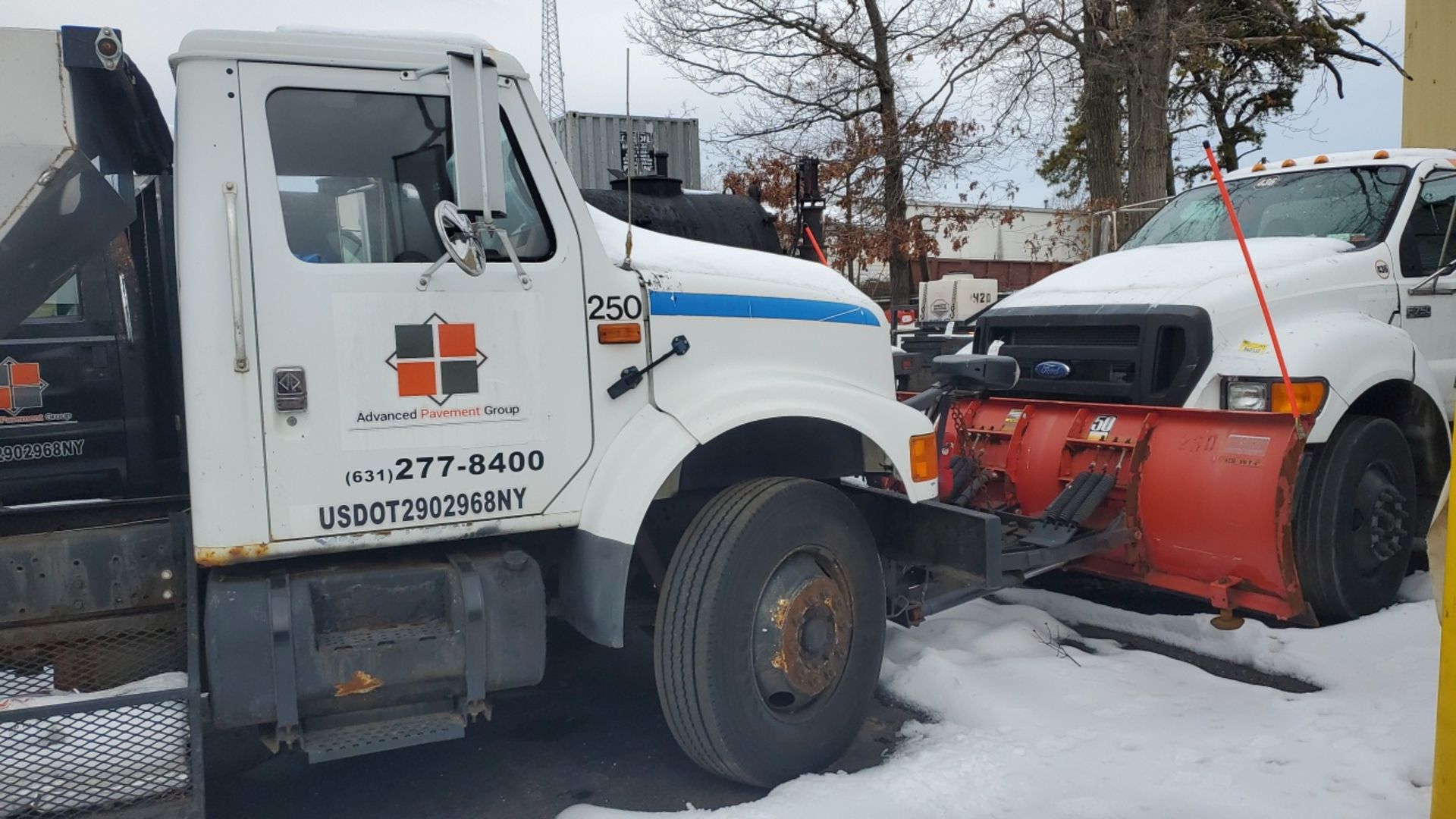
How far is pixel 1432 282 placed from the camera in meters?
5.91

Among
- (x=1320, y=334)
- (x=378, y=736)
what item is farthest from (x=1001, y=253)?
(x=378, y=736)

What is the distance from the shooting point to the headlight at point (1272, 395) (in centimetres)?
494

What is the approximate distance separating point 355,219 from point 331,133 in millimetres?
270

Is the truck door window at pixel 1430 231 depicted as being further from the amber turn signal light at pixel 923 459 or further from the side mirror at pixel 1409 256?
the amber turn signal light at pixel 923 459

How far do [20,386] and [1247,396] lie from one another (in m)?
6.56

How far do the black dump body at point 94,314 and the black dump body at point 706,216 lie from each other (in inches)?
131

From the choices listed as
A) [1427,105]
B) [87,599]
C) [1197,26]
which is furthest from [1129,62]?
[87,599]

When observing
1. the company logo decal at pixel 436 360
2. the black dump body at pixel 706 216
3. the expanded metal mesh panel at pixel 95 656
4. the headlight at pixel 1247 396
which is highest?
the black dump body at pixel 706 216

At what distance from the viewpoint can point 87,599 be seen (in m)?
3.35

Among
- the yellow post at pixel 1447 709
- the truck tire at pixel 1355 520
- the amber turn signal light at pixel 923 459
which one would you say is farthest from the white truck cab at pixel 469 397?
the truck tire at pixel 1355 520

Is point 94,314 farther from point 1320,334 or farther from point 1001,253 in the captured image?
point 1001,253

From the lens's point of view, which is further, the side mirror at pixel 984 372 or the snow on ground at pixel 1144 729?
the side mirror at pixel 984 372

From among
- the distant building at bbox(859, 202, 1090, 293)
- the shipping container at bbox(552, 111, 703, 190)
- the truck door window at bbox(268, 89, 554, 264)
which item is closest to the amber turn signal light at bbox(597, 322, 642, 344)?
the truck door window at bbox(268, 89, 554, 264)

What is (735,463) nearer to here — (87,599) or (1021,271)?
(87,599)
